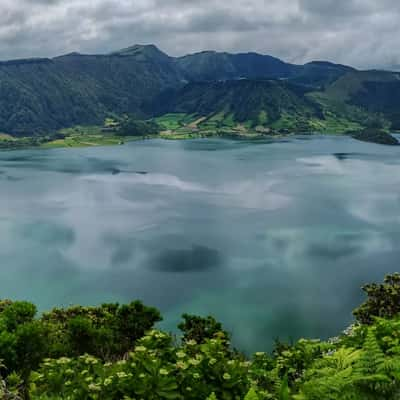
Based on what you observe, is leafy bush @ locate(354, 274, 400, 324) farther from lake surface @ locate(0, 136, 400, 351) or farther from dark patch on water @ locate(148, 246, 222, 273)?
dark patch on water @ locate(148, 246, 222, 273)

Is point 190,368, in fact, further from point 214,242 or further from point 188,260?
point 214,242

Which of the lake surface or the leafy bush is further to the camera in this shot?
the lake surface

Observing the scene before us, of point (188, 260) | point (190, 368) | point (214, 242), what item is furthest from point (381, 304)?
point (214, 242)

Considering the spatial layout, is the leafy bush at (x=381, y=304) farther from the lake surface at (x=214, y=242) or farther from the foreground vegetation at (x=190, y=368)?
the foreground vegetation at (x=190, y=368)

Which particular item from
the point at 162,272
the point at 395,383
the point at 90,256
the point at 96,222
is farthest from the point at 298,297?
the point at 96,222

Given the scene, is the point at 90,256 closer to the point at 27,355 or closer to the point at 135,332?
the point at 135,332

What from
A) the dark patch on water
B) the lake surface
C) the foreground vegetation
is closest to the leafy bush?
the lake surface

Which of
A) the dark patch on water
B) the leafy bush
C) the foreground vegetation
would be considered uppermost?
the foreground vegetation
